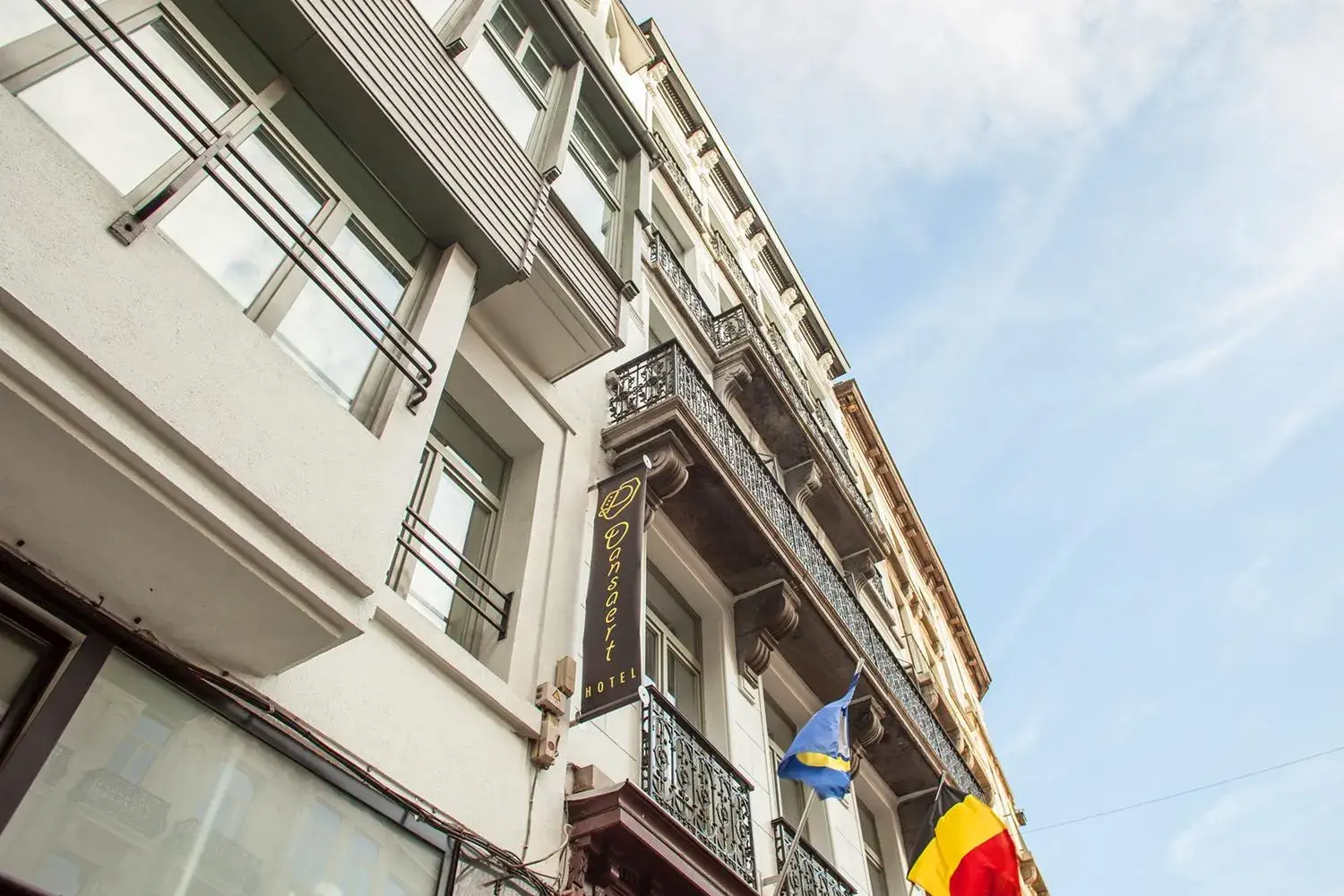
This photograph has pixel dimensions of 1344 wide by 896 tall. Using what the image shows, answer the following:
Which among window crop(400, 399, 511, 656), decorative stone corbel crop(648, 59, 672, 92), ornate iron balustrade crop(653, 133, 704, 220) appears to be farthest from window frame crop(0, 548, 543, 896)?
decorative stone corbel crop(648, 59, 672, 92)

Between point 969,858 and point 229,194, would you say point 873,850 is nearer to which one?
point 969,858

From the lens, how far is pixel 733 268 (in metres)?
20.1

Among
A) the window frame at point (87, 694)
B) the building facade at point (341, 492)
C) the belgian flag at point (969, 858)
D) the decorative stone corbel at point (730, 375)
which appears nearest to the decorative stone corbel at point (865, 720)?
the building facade at point (341, 492)

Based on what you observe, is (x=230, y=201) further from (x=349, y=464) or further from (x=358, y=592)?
(x=358, y=592)

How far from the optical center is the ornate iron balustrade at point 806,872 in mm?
9008

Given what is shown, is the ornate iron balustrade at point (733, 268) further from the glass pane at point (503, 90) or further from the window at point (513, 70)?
the glass pane at point (503, 90)

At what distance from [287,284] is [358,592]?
1795mm

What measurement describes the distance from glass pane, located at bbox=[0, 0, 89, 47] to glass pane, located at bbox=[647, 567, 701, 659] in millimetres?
7232

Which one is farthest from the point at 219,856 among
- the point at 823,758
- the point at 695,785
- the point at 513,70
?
the point at 513,70

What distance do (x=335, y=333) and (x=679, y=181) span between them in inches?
576

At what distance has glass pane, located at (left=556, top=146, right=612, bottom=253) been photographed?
36.0 feet

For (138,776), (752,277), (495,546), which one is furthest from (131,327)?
(752,277)

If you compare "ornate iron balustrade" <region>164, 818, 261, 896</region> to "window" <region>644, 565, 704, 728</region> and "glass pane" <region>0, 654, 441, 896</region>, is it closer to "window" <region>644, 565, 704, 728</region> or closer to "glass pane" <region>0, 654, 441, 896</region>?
"glass pane" <region>0, 654, 441, 896</region>

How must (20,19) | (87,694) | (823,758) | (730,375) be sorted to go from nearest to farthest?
(87,694), (20,19), (823,758), (730,375)
